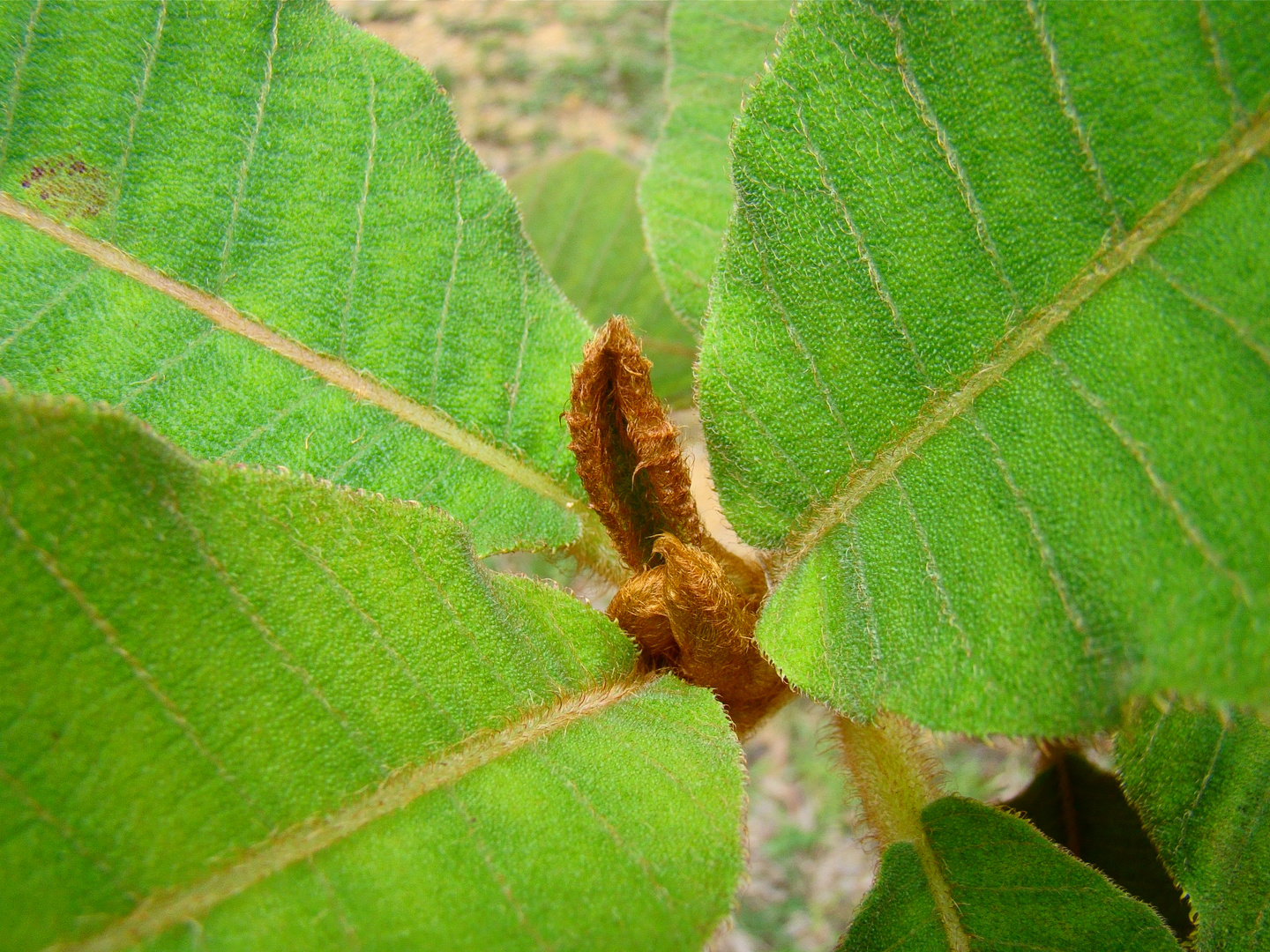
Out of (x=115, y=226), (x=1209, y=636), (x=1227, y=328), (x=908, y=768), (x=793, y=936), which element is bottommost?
(x=793, y=936)

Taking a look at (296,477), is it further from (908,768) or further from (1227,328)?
(908,768)

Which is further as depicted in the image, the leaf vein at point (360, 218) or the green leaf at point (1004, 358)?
the leaf vein at point (360, 218)

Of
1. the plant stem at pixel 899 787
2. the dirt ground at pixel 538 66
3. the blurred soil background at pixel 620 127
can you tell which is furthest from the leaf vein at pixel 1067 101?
the dirt ground at pixel 538 66

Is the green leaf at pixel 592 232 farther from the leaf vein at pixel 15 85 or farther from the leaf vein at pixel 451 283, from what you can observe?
the leaf vein at pixel 15 85

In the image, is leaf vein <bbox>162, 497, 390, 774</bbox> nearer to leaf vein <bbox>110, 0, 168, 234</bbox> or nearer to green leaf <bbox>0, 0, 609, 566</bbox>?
green leaf <bbox>0, 0, 609, 566</bbox>

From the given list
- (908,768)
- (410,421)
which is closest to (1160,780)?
(908,768)

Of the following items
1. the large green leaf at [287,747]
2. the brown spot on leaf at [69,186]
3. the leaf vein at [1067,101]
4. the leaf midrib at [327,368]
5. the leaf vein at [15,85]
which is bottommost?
the large green leaf at [287,747]

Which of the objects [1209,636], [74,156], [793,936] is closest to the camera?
[1209,636]
